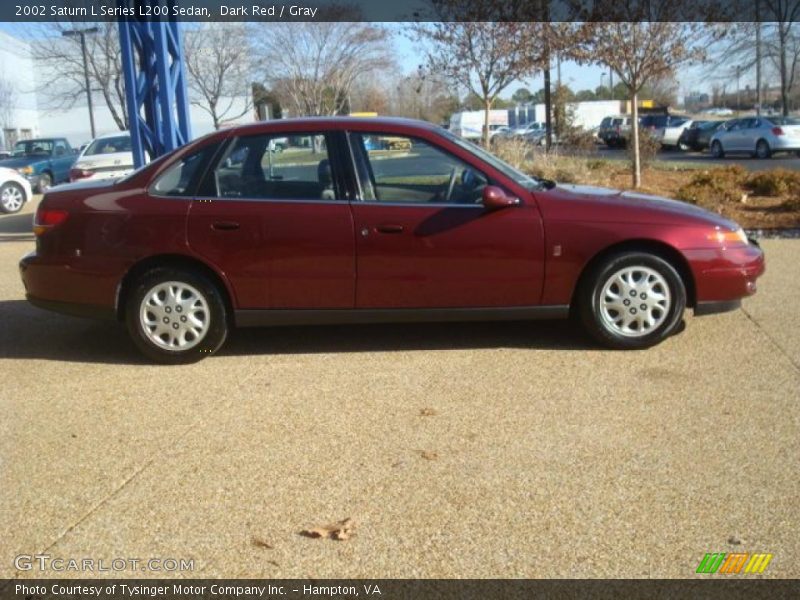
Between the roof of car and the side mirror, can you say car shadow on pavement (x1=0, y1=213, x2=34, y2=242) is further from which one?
the side mirror

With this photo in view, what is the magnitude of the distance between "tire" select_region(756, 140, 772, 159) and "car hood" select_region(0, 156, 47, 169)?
23.3 meters

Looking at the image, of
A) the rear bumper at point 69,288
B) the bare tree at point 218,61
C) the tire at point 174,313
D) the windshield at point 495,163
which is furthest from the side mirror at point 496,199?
the bare tree at point 218,61

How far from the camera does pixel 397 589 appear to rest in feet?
9.39

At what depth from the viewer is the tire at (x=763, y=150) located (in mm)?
27188

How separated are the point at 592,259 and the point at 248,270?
2.31m

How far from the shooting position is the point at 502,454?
3.92 m

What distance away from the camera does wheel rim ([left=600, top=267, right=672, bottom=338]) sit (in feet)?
17.6

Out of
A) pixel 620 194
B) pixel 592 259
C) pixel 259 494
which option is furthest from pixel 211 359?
pixel 620 194

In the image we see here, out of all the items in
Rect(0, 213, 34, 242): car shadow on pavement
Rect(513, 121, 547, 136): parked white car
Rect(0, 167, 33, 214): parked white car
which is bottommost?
Rect(0, 213, 34, 242): car shadow on pavement

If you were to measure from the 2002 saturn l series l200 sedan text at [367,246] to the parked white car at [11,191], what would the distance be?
1391cm

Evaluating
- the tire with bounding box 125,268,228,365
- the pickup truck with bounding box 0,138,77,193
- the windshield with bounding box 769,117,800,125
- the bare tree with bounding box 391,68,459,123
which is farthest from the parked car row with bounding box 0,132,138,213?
the windshield with bounding box 769,117,800,125

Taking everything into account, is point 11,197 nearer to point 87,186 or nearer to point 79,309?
point 87,186

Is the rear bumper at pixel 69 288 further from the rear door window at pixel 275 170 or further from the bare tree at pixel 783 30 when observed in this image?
the bare tree at pixel 783 30

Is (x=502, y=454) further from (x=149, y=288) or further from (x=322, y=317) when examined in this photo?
(x=149, y=288)
